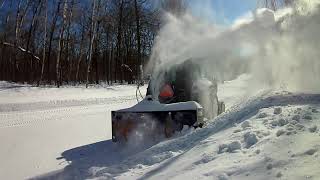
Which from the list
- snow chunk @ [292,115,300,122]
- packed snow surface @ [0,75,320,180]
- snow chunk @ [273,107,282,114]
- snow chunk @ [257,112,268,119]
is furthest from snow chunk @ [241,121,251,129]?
snow chunk @ [292,115,300,122]

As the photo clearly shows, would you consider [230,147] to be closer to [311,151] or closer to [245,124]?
[245,124]

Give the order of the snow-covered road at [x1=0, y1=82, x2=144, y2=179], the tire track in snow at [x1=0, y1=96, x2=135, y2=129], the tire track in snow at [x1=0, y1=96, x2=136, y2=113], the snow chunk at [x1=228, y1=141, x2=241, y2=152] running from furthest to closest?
the tire track in snow at [x1=0, y1=96, x2=136, y2=113] < the tire track in snow at [x1=0, y1=96, x2=135, y2=129] < the snow-covered road at [x1=0, y1=82, x2=144, y2=179] < the snow chunk at [x1=228, y1=141, x2=241, y2=152]

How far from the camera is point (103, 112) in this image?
61.3 feet

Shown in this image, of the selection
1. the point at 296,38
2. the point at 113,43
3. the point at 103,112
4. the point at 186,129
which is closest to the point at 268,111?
the point at 186,129

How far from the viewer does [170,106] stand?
30.7ft

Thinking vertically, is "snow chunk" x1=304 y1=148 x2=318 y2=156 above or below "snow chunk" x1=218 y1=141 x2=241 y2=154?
above

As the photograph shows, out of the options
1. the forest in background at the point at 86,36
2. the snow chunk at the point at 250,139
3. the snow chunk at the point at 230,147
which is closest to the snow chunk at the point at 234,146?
the snow chunk at the point at 230,147

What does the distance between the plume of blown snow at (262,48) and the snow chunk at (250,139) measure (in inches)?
147

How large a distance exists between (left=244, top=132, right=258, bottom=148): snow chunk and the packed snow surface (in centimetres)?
1

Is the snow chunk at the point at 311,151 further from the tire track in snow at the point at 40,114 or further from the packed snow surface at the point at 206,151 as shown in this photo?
the tire track in snow at the point at 40,114

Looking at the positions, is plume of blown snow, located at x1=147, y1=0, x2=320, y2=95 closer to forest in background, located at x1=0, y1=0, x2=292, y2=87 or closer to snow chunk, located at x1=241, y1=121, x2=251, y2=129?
snow chunk, located at x1=241, y1=121, x2=251, y2=129

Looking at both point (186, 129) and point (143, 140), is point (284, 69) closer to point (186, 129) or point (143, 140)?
point (186, 129)

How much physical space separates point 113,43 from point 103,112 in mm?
35594

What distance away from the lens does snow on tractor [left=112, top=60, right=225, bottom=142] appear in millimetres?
9281
